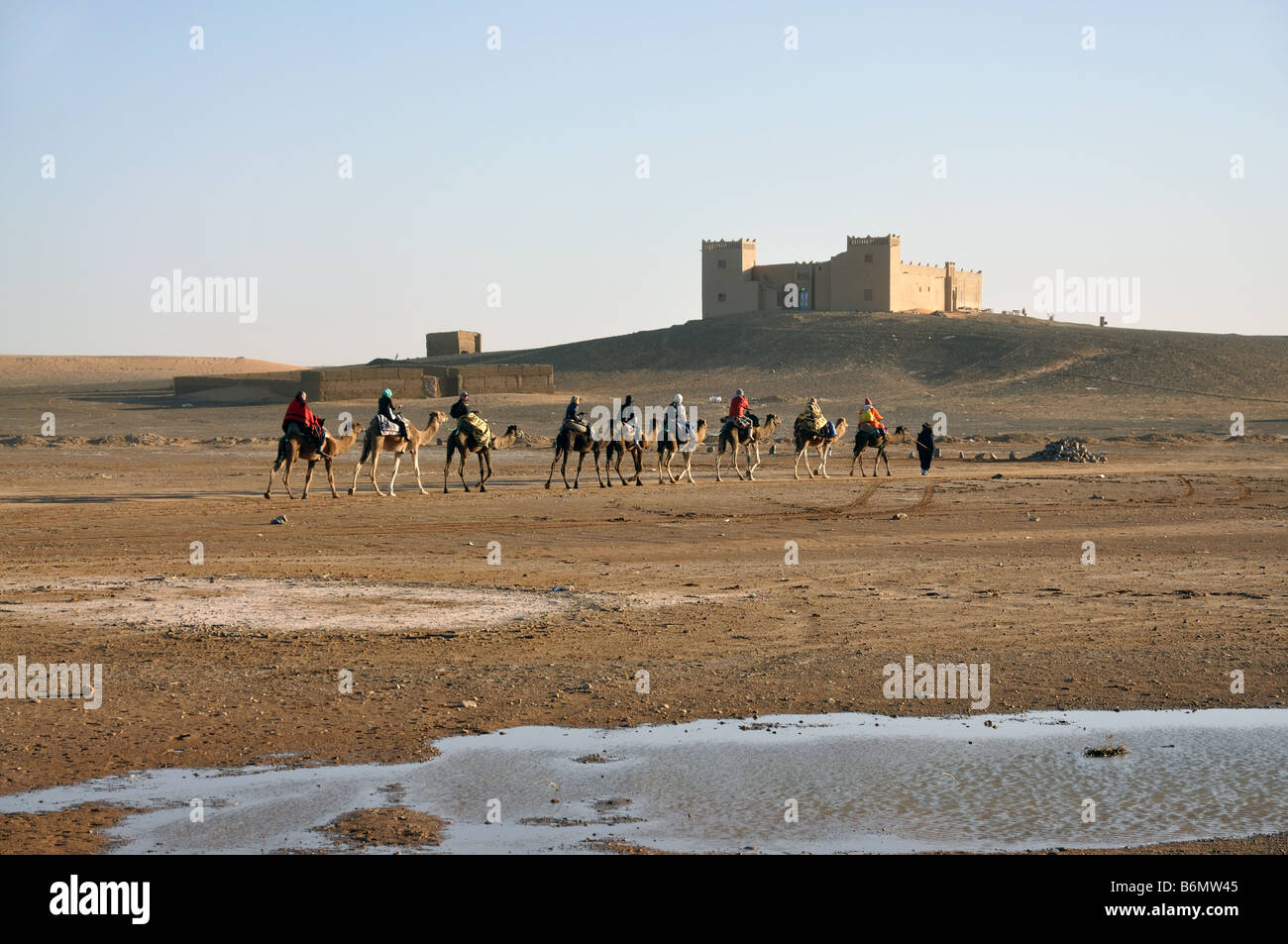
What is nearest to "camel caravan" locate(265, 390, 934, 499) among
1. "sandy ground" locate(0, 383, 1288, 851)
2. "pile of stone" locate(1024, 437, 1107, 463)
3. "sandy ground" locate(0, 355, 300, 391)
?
"sandy ground" locate(0, 383, 1288, 851)

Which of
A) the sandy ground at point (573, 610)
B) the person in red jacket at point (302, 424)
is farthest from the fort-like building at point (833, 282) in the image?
the person in red jacket at point (302, 424)

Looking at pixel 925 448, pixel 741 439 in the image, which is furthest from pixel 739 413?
pixel 925 448

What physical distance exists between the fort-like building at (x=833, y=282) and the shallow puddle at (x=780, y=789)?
8570 centimetres

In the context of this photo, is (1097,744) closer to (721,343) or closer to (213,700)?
(213,700)

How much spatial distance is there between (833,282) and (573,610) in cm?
8376

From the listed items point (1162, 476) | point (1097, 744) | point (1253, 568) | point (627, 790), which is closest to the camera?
point (627, 790)

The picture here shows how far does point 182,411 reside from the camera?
57.3 m

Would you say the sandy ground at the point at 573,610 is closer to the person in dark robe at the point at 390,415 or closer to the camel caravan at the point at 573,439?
the camel caravan at the point at 573,439

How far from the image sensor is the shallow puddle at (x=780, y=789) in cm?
698

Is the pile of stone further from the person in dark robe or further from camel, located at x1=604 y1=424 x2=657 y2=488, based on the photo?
the person in dark robe

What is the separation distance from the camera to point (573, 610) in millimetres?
13711

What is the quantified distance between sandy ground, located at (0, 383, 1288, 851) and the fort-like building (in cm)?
6701

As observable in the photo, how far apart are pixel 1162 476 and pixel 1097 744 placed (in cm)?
2477

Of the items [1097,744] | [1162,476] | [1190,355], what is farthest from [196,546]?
[1190,355]
